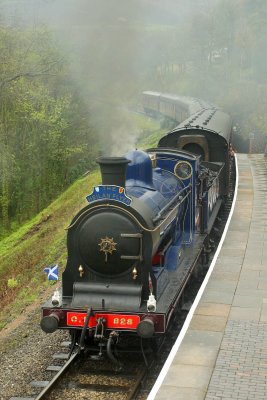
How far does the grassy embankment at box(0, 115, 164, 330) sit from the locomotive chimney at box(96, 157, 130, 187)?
5.30 meters

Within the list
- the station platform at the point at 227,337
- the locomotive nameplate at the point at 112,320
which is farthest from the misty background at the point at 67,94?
the locomotive nameplate at the point at 112,320

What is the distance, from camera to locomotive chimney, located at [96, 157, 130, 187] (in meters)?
8.85

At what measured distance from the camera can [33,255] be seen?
20172 mm

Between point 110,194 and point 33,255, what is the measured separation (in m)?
11.9

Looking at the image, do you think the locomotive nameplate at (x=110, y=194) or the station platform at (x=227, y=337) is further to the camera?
the locomotive nameplate at (x=110, y=194)

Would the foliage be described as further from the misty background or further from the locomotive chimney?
the locomotive chimney

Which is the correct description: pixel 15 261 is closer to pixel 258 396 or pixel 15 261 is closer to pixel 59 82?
pixel 258 396

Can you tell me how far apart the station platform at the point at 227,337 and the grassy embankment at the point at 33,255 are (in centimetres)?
460

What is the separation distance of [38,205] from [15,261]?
47.0 ft

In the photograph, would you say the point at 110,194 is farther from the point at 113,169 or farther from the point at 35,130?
the point at 35,130

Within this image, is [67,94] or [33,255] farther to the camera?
[67,94]

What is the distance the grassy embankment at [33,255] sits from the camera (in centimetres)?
1463

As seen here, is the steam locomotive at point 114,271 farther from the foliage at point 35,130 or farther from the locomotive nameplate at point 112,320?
the foliage at point 35,130

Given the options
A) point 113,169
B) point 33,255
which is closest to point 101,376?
point 113,169
